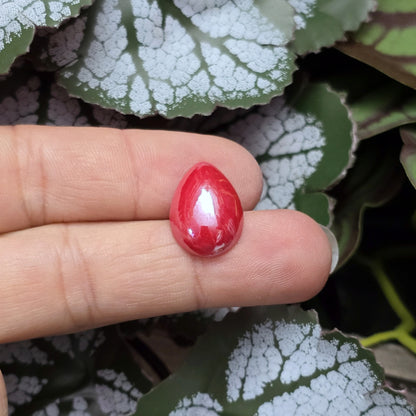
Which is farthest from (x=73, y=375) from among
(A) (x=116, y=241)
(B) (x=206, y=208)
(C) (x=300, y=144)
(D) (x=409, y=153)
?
(D) (x=409, y=153)

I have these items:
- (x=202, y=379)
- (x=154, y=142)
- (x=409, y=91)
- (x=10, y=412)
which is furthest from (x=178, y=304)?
(x=409, y=91)

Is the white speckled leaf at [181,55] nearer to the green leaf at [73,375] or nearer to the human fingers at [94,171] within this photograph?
the human fingers at [94,171]

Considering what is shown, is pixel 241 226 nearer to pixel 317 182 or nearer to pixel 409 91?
pixel 317 182

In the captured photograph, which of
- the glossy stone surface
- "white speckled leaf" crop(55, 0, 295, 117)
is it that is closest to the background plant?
"white speckled leaf" crop(55, 0, 295, 117)

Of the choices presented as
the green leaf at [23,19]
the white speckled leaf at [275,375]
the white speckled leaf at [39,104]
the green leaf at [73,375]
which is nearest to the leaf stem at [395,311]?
the white speckled leaf at [275,375]

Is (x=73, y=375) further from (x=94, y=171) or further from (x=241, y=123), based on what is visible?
(x=241, y=123)

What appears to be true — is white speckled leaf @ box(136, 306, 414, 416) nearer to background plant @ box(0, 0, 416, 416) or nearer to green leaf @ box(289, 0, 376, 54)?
background plant @ box(0, 0, 416, 416)
